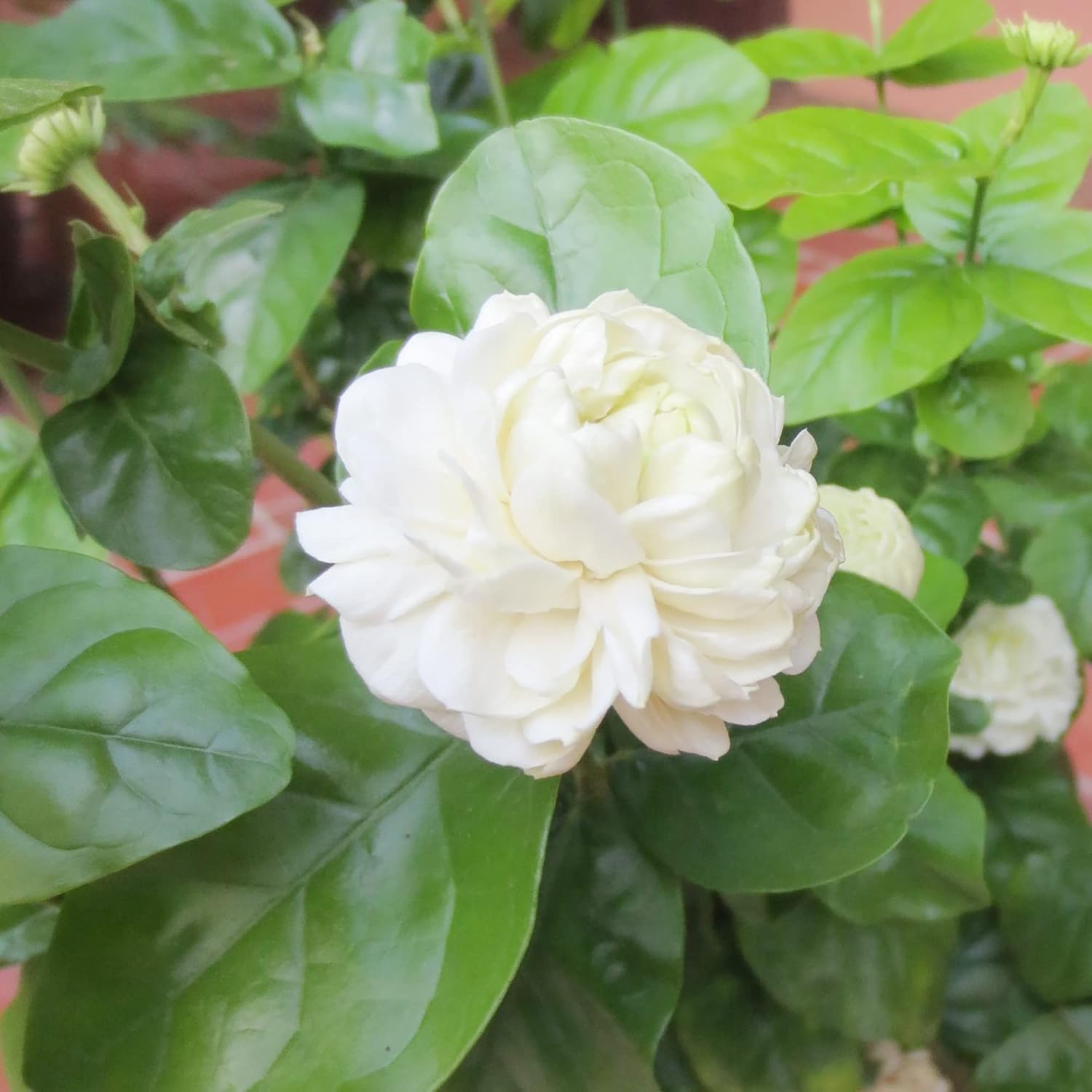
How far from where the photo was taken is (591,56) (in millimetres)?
542

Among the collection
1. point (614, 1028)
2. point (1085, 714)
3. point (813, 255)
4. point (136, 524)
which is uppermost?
point (136, 524)

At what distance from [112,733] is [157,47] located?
1.10 feet

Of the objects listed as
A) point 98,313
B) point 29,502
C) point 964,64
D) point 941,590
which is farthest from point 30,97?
point 964,64

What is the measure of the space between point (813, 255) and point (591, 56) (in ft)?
2.74

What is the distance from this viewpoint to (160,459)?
26cm

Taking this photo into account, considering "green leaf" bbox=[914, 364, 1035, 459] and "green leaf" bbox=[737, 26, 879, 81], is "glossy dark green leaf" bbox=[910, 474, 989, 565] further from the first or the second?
"green leaf" bbox=[737, 26, 879, 81]

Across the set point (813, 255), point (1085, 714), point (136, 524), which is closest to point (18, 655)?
point (136, 524)

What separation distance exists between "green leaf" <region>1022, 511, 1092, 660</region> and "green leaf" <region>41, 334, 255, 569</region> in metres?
0.39

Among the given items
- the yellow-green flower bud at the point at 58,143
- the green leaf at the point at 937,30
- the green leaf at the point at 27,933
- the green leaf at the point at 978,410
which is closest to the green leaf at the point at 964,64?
the green leaf at the point at 937,30

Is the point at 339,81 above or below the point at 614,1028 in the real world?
above

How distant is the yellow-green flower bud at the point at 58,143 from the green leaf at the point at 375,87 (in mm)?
142

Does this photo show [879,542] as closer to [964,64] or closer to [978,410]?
[978,410]

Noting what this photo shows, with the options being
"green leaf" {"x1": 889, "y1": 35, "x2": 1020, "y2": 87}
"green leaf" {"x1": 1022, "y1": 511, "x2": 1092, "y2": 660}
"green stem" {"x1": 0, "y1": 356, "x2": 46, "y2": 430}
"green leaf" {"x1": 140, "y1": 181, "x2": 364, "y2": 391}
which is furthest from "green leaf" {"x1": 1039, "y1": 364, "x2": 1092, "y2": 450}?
"green stem" {"x1": 0, "y1": 356, "x2": 46, "y2": 430}

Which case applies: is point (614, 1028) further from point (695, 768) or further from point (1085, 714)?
point (1085, 714)
